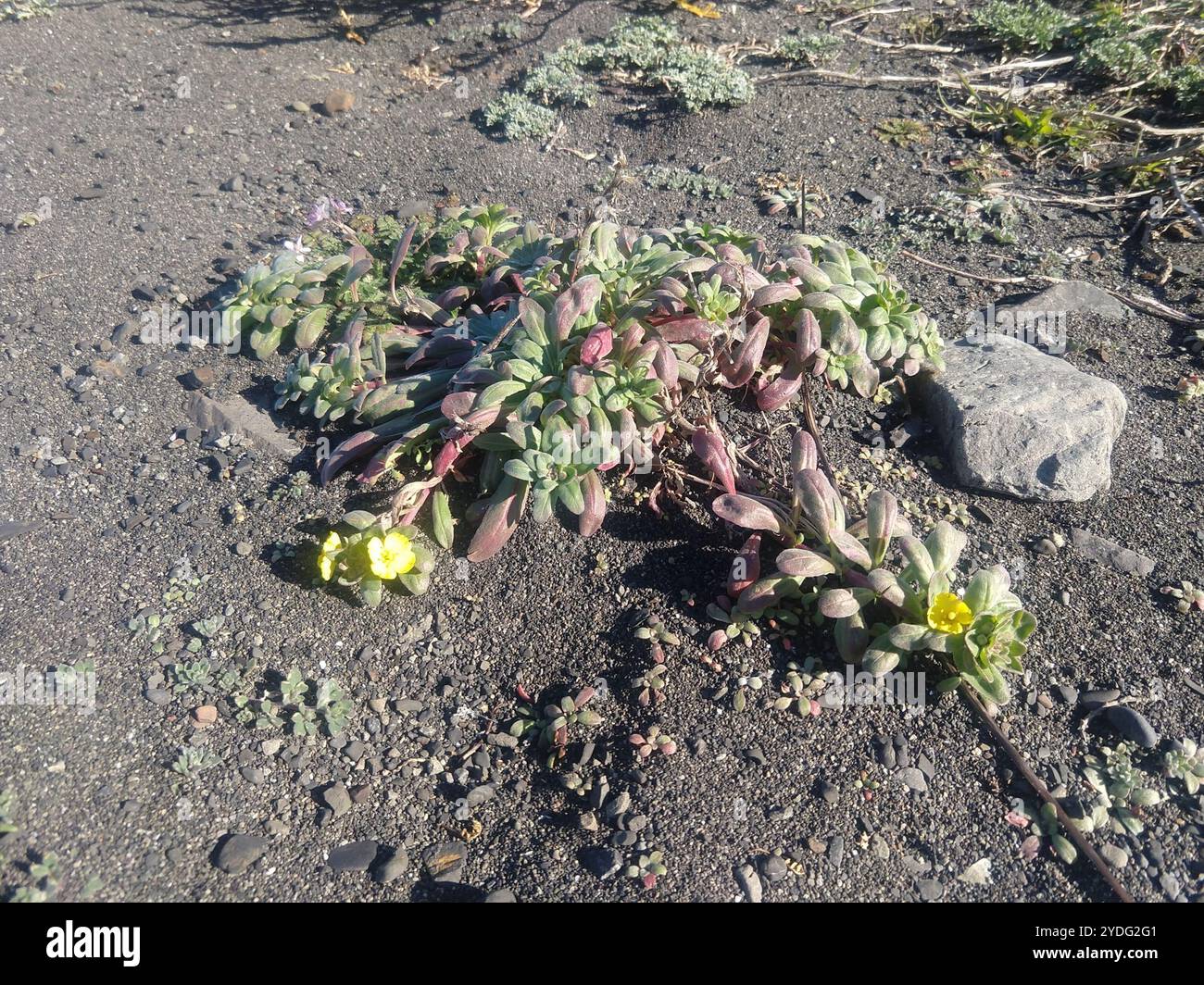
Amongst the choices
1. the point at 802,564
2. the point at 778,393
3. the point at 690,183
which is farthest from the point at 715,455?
the point at 690,183

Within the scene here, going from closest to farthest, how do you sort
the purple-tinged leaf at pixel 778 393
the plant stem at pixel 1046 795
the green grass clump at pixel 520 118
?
the plant stem at pixel 1046 795
the purple-tinged leaf at pixel 778 393
the green grass clump at pixel 520 118

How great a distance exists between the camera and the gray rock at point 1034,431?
292 cm

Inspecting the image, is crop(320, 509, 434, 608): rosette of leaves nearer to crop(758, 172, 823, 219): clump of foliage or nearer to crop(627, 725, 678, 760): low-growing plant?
crop(627, 725, 678, 760): low-growing plant

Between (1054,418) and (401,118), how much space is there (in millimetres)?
3724

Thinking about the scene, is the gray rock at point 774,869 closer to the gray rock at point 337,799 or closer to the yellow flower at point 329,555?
the gray rock at point 337,799

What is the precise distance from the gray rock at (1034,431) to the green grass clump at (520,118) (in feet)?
8.83

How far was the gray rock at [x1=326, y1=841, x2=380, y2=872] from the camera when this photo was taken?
7.34 feet

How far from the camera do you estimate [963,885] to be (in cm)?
215

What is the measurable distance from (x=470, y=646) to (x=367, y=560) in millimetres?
426

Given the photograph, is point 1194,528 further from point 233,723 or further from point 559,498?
point 233,723

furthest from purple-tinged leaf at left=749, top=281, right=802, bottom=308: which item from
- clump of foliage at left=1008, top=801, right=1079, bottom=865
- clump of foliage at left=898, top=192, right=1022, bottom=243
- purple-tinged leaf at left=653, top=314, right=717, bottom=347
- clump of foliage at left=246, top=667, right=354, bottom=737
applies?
clump of foliage at left=246, top=667, right=354, bottom=737

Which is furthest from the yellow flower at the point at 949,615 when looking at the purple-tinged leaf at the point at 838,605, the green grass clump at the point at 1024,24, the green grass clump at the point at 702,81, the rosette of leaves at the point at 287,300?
the green grass clump at the point at 1024,24

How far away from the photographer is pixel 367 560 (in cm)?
274

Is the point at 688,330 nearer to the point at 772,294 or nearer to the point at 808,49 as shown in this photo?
the point at 772,294
